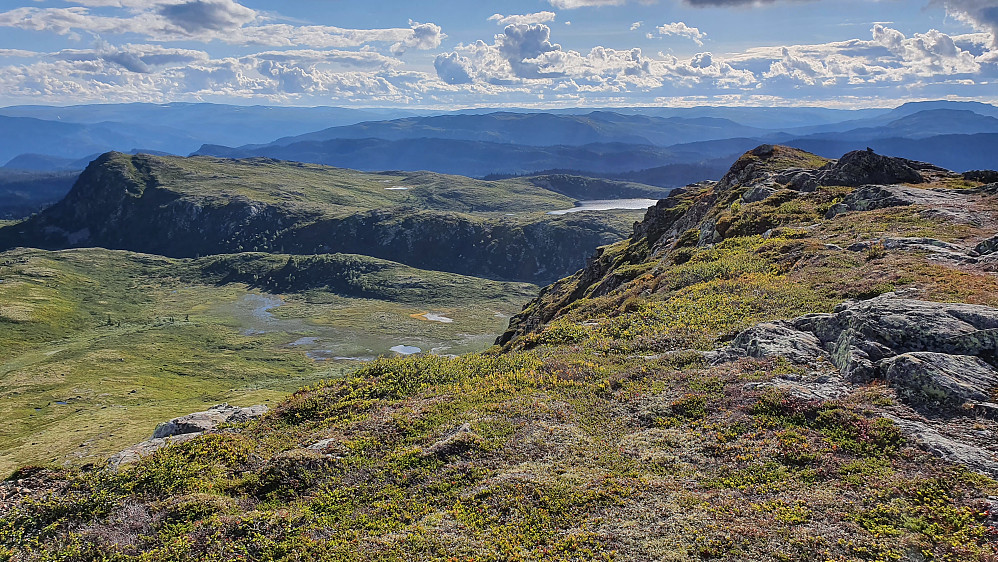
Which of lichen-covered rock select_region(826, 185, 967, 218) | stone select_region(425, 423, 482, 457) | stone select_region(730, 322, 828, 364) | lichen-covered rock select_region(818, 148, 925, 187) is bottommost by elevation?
stone select_region(425, 423, 482, 457)

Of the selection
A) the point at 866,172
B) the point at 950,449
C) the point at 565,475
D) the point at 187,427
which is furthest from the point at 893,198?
the point at 187,427

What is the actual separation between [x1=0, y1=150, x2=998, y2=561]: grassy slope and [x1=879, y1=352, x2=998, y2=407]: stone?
1153 mm

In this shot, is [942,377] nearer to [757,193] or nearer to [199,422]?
[199,422]

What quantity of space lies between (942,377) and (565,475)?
14472mm

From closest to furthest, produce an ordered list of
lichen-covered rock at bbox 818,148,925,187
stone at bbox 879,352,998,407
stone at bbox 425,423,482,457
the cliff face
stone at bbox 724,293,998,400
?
stone at bbox 879,352,998,407, stone at bbox 724,293,998,400, stone at bbox 425,423,482,457, the cliff face, lichen-covered rock at bbox 818,148,925,187

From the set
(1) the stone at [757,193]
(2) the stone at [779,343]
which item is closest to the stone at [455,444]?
(2) the stone at [779,343]

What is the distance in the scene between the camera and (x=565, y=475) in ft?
63.0

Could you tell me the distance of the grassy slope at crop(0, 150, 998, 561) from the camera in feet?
50.0

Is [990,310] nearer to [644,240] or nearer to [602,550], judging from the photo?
[602,550]

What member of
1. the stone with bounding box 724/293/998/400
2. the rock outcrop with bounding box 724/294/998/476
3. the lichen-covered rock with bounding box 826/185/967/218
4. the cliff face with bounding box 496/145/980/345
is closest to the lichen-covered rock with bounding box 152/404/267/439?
the cliff face with bounding box 496/145/980/345

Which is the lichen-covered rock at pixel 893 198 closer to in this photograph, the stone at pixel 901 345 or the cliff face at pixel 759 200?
the cliff face at pixel 759 200

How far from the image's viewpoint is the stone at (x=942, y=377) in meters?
18.8

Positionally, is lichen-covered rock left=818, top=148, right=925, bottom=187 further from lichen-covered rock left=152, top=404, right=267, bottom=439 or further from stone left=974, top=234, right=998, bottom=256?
lichen-covered rock left=152, top=404, right=267, bottom=439

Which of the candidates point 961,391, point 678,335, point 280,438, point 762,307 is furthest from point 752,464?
point 280,438
